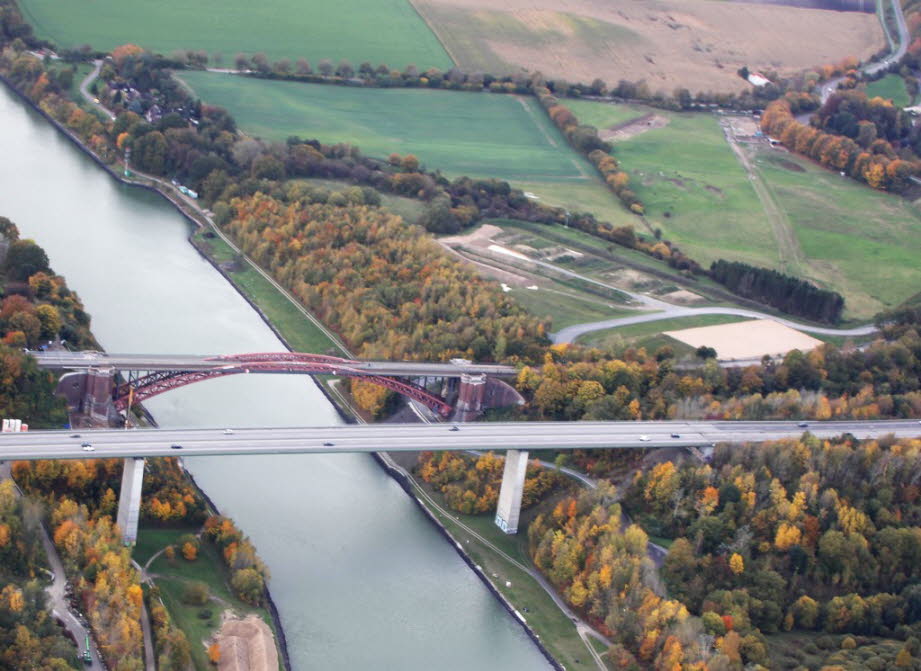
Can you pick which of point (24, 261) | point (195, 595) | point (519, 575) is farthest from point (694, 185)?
point (195, 595)

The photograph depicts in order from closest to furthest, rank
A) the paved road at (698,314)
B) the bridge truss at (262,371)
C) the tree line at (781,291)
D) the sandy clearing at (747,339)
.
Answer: the bridge truss at (262,371) → the sandy clearing at (747,339) → the paved road at (698,314) → the tree line at (781,291)

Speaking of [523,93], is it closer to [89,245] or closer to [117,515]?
[89,245]

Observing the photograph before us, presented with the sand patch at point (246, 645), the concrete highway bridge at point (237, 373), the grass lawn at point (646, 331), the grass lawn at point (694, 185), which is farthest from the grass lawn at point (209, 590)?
the grass lawn at point (694, 185)

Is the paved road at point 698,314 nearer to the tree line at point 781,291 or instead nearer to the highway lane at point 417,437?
the tree line at point 781,291

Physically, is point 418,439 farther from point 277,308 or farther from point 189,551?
point 277,308

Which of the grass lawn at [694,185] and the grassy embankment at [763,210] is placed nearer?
the grassy embankment at [763,210]

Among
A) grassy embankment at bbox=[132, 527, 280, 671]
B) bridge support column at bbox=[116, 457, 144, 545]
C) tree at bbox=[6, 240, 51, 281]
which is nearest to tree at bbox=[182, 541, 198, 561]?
grassy embankment at bbox=[132, 527, 280, 671]

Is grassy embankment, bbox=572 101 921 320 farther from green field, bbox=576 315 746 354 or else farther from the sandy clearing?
green field, bbox=576 315 746 354
